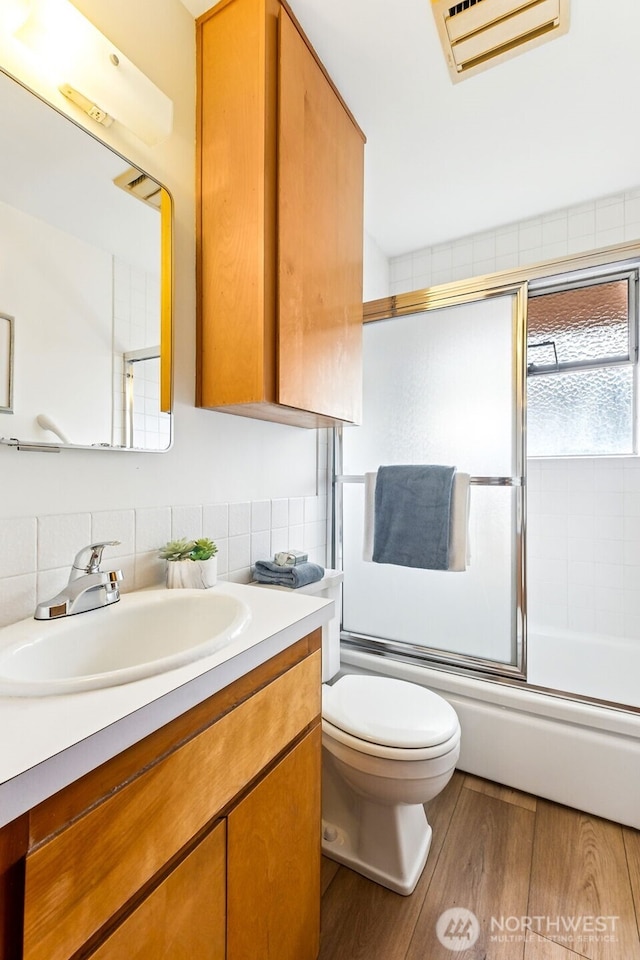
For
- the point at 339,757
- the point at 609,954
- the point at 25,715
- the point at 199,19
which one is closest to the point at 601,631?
the point at 609,954

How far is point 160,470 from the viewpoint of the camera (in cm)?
115

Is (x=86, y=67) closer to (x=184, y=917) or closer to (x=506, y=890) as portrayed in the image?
(x=184, y=917)

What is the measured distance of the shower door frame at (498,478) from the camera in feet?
5.35

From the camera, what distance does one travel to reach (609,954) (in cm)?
104

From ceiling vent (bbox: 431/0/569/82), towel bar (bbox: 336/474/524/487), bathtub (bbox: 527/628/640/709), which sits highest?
ceiling vent (bbox: 431/0/569/82)

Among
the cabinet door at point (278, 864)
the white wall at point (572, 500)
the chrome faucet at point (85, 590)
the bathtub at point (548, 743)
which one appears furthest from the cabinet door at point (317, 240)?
the bathtub at point (548, 743)

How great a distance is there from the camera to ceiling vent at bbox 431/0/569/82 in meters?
1.19

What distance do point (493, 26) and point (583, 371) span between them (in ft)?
5.30

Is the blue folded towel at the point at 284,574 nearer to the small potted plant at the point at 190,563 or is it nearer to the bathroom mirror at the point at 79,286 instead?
the small potted plant at the point at 190,563

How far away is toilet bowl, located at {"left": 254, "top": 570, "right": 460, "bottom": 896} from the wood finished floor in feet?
0.19

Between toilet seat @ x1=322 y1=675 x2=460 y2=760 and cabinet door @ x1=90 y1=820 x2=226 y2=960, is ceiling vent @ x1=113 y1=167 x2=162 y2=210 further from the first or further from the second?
toilet seat @ x1=322 y1=675 x2=460 y2=760

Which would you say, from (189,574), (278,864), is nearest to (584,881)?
(278,864)

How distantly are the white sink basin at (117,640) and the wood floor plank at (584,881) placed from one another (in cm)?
119

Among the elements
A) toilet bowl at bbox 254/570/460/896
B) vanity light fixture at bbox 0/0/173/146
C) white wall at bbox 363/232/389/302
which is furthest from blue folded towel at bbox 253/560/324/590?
white wall at bbox 363/232/389/302
